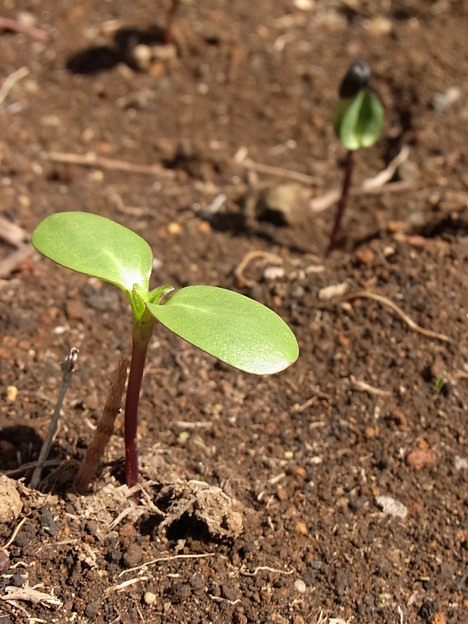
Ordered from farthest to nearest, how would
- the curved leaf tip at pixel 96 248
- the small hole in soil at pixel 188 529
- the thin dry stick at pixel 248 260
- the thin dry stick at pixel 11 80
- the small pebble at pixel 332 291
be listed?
the thin dry stick at pixel 11 80 < the thin dry stick at pixel 248 260 < the small pebble at pixel 332 291 < the small hole in soil at pixel 188 529 < the curved leaf tip at pixel 96 248

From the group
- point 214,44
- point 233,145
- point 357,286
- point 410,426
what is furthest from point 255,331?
point 214,44

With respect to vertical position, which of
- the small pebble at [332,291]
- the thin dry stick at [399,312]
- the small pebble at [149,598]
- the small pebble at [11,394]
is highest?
the thin dry stick at [399,312]

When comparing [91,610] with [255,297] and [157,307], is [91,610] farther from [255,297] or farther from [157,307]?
[255,297]

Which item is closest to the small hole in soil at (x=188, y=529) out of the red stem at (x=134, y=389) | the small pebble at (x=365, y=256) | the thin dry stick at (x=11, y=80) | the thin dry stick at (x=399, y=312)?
the red stem at (x=134, y=389)

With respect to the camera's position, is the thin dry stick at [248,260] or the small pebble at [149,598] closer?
the small pebble at [149,598]

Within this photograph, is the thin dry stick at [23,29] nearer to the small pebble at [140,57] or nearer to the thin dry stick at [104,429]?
the small pebble at [140,57]

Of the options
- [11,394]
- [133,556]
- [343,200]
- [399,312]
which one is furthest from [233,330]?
[343,200]

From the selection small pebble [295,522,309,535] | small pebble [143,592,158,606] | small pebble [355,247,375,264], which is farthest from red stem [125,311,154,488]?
small pebble [355,247,375,264]
